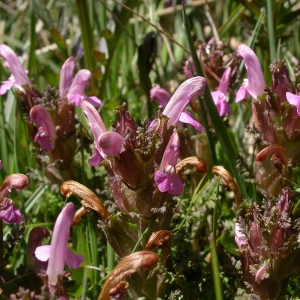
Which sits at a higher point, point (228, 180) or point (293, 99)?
point (293, 99)

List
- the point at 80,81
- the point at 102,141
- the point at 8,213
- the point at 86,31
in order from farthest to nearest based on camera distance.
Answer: the point at 86,31
the point at 80,81
the point at 8,213
the point at 102,141

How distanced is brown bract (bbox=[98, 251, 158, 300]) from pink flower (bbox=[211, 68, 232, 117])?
3.20ft

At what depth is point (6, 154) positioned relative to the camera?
2.38 metres

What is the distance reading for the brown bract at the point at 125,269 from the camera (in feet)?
4.56

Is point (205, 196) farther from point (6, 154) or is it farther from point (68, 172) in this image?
point (6, 154)

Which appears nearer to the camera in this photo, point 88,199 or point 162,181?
point 162,181

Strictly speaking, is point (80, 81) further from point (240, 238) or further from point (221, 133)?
point (240, 238)

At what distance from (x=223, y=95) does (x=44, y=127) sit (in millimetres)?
804

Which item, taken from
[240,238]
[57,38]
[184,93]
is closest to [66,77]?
[57,38]

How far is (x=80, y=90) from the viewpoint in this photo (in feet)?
7.38

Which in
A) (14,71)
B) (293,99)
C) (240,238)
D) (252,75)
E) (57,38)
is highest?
(57,38)

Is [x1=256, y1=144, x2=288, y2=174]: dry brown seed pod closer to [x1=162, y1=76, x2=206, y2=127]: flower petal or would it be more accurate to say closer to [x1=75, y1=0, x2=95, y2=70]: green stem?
[x1=162, y1=76, x2=206, y2=127]: flower petal

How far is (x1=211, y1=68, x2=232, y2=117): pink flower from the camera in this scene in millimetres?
2204

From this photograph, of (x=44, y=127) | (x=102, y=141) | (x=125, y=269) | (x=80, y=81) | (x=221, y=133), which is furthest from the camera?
(x=80, y=81)
